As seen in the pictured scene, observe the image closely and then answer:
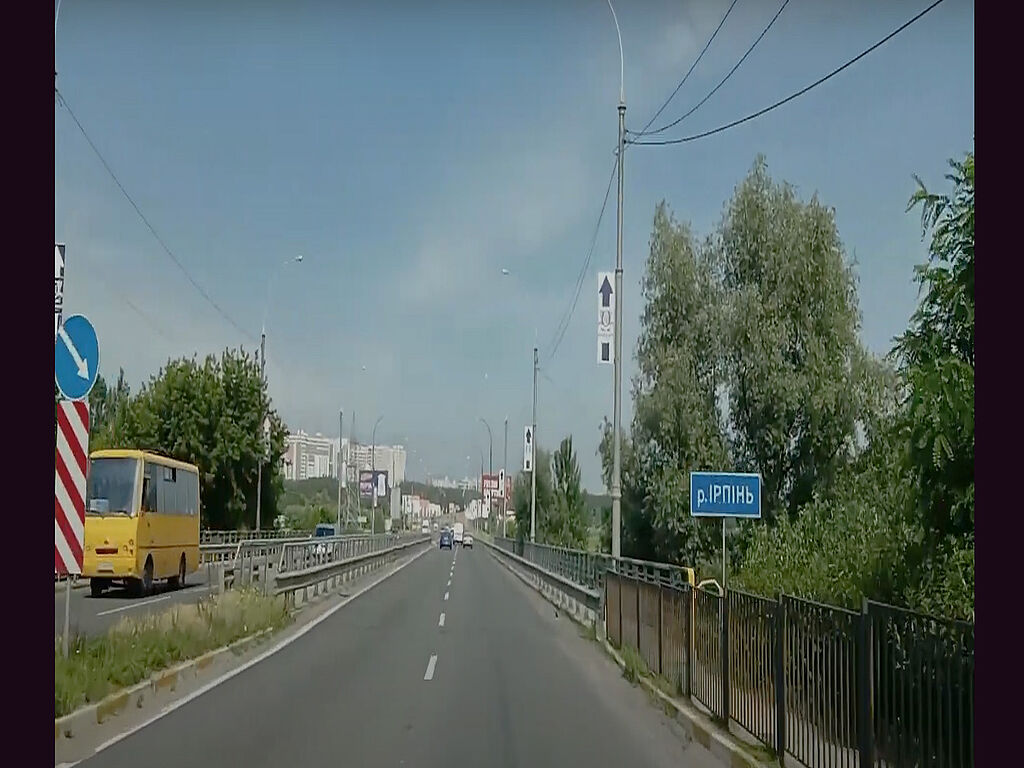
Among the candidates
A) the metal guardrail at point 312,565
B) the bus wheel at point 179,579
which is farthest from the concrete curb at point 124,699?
the bus wheel at point 179,579

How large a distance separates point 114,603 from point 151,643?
14.4 metres

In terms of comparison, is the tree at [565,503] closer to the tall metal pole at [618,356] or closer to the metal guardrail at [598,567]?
the metal guardrail at [598,567]

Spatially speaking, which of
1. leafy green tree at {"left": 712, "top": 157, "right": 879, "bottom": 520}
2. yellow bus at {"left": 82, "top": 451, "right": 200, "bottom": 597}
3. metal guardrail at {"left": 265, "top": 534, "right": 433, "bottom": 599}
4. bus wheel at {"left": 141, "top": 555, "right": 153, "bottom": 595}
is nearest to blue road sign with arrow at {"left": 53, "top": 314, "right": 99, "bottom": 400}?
metal guardrail at {"left": 265, "top": 534, "right": 433, "bottom": 599}

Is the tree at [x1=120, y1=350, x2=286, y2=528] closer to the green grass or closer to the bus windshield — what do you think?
the bus windshield

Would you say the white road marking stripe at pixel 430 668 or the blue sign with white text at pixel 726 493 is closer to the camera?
the white road marking stripe at pixel 430 668

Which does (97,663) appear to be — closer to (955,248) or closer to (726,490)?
(726,490)

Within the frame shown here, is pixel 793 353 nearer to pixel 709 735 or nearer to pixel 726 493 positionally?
pixel 726 493

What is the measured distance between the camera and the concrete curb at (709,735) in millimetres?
9636

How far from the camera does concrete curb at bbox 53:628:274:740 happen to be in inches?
423

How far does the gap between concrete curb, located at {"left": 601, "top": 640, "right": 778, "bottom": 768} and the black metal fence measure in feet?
0.62

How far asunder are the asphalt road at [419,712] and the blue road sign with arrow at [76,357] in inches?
144

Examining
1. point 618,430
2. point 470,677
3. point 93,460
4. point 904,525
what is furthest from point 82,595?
point 904,525

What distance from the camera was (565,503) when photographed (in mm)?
70062

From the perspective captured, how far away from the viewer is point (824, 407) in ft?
114
